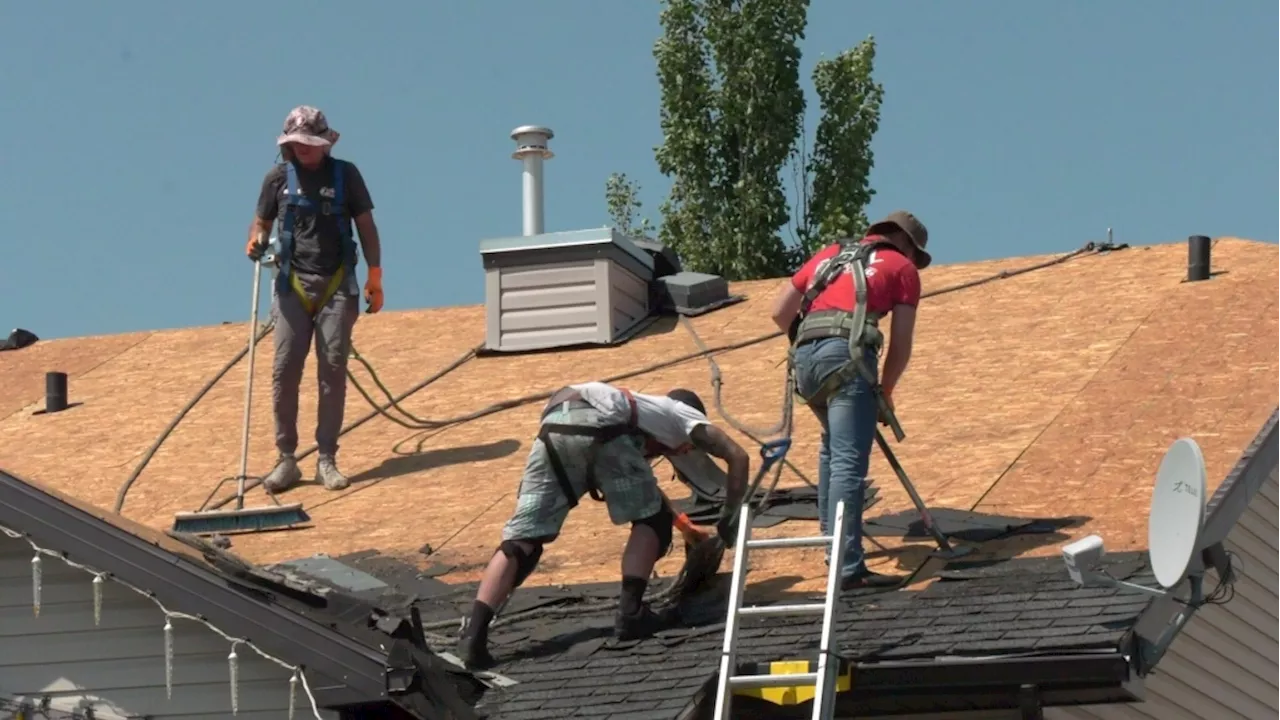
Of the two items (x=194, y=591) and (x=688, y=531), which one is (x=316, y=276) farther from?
(x=194, y=591)

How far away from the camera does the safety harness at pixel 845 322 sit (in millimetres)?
8211

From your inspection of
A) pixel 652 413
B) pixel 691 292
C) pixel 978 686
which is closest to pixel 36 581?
pixel 652 413

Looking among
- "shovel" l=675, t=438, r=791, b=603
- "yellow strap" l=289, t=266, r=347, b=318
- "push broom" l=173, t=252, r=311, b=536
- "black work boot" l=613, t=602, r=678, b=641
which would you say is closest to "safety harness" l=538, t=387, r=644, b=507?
"shovel" l=675, t=438, r=791, b=603

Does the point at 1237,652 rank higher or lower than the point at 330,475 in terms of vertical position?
lower

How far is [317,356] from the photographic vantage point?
1117 cm

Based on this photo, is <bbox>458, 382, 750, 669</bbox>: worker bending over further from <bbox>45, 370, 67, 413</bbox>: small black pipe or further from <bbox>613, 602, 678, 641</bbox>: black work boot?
<bbox>45, 370, 67, 413</bbox>: small black pipe

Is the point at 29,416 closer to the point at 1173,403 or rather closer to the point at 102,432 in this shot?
the point at 102,432

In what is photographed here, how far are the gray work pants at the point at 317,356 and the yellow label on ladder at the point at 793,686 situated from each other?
450 cm

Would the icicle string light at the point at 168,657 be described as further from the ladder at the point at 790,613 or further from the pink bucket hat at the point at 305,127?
the pink bucket hat at the point at 305,127

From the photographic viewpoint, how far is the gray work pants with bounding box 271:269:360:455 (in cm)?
1111

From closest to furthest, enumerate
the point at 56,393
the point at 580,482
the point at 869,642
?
the point at 869,642 → the point at 580,482 → the point at 56,393

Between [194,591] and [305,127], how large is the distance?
408 centimetres

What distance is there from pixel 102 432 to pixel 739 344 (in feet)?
12.8

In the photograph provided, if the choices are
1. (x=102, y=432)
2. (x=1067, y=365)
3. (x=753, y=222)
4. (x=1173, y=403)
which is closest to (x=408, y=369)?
(x=102, y=432)
